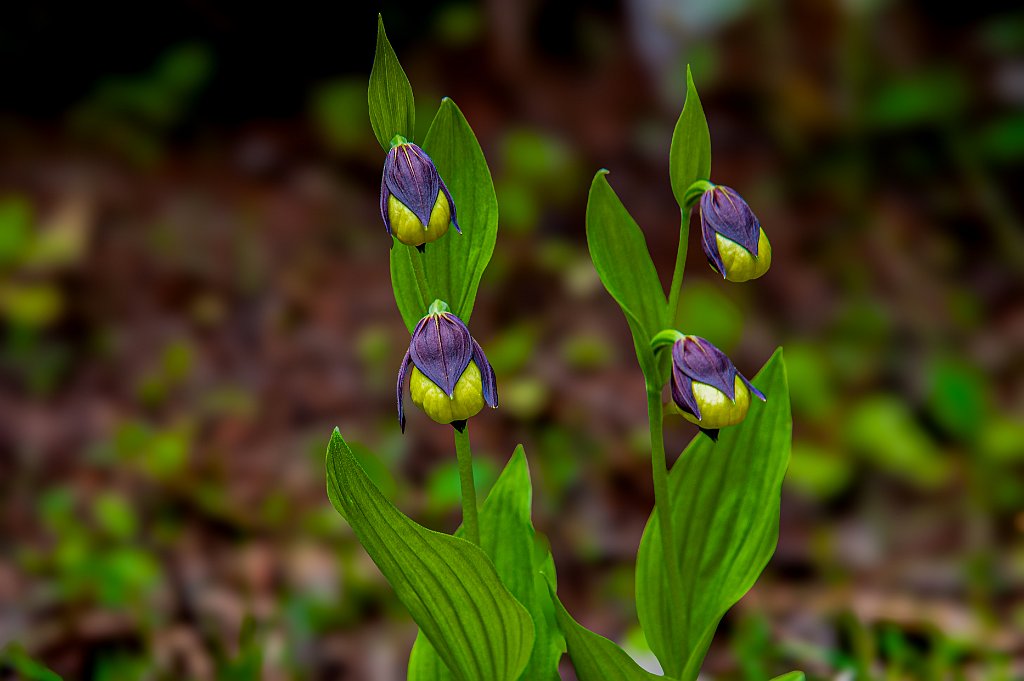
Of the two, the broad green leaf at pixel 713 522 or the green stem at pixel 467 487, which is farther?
the broad green leaf at pixel 713 522

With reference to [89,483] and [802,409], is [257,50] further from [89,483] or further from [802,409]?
[802,409]

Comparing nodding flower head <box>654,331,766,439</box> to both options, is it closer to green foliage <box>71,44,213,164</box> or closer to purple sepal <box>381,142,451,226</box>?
purple sepal <box>381,142,451,226</box>

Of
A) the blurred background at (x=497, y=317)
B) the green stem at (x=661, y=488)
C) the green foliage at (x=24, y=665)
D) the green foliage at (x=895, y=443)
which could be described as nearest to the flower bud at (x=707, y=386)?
the green stem at (x=661, y=488)

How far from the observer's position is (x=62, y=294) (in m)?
3.30

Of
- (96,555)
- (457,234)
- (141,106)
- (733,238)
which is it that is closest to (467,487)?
(457,234)

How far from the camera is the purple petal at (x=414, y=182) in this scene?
1.14 m

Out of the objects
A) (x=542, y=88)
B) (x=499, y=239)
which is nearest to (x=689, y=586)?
(x=499, y=239)

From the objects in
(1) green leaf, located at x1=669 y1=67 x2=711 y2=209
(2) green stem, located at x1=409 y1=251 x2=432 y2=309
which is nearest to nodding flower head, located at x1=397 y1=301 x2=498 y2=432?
(2) green stem, located at x1=409 y1=251 x2=432 y2=309

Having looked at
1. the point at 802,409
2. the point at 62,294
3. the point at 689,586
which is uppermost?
the point at 689,586

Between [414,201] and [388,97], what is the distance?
180mm

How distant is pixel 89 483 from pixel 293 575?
0.72 metres

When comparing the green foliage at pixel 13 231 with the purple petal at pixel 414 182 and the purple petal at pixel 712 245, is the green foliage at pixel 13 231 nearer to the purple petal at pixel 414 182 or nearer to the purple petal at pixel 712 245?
the purple petal at pixel 414 182

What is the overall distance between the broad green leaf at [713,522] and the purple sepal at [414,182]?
53 centimetres

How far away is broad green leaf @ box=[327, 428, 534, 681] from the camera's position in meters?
1.22
